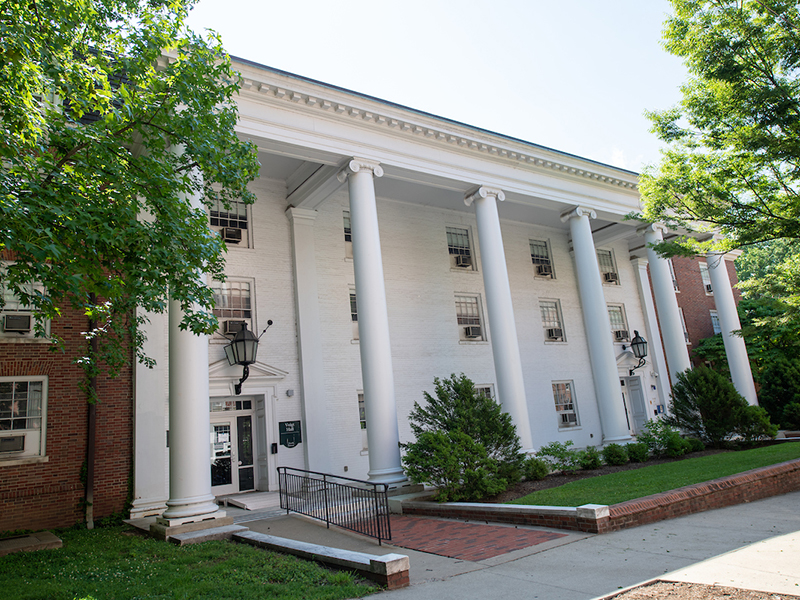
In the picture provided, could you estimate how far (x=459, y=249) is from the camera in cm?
2108

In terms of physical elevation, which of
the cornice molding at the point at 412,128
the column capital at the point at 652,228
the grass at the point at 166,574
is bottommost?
the grass at the point at 166,574

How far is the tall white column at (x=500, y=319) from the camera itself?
15.9 metres

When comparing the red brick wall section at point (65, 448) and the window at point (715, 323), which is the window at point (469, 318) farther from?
the window at point (715, 323)

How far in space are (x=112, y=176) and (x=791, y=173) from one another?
14.2 metres

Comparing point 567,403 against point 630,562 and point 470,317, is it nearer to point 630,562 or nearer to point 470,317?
point 470,317

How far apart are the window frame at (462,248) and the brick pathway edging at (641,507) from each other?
10482mm

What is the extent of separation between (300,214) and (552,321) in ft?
38.4

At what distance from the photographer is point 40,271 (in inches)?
234

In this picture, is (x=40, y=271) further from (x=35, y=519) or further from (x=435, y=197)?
(x=435, y=197)

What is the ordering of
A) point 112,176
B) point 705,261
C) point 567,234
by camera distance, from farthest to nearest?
point 705,261
point 567,234
point 112,176

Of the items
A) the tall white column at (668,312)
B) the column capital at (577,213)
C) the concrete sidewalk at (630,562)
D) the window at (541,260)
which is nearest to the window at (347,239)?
the column capital at (577,213)

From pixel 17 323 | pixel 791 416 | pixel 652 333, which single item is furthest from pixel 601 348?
pixel 17 323

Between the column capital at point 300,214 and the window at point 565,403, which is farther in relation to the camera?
the window at point 565,403

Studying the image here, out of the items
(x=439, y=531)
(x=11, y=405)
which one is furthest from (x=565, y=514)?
(x=11, y=405)
